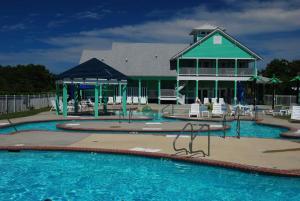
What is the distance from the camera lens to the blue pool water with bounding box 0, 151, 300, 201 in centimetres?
789

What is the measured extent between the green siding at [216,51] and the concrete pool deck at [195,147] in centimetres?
2850

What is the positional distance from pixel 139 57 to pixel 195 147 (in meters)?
34.6

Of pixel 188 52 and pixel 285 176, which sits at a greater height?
pixel 188 52

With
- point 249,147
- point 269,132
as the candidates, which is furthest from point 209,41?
point 249,147

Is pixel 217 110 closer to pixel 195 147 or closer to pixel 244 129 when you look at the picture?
pixel 244 129

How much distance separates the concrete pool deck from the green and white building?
26534mm

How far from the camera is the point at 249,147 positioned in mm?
12141

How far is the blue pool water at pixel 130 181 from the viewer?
789 cm

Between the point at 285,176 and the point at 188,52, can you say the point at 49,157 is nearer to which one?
the point at 285,176

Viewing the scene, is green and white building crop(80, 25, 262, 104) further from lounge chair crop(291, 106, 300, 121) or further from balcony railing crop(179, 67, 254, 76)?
lounge chair crop(291, 106, 300, 121)

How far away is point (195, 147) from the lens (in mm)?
11930

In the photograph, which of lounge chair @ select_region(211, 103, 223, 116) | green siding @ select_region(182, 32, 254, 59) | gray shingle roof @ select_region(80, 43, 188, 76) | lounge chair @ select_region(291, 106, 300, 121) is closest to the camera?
lounge chair @ select_region(291, 106, 300, 121)

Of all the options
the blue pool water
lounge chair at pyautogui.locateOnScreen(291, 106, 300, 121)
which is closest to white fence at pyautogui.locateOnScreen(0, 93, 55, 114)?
the blue pool water

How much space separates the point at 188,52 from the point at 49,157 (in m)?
32.2
